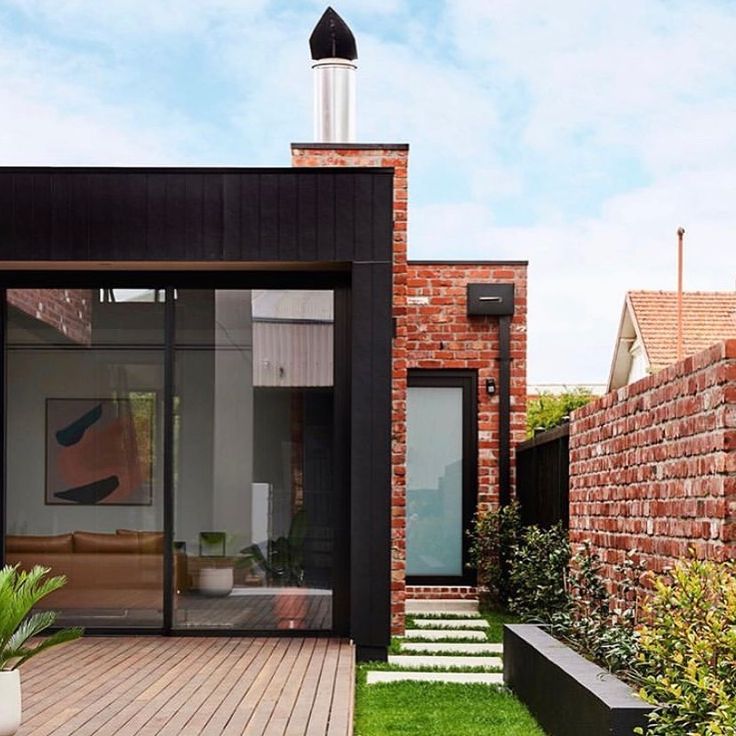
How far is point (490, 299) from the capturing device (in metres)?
13.1

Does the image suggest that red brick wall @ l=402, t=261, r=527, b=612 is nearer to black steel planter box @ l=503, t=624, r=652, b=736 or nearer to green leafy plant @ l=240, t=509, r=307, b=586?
green leafy plant @ l=240, t=509, r=307, b=586

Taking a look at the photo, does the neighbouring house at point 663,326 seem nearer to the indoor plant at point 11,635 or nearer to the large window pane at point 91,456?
the large window pane at point 91,456

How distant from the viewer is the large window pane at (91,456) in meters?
8.99

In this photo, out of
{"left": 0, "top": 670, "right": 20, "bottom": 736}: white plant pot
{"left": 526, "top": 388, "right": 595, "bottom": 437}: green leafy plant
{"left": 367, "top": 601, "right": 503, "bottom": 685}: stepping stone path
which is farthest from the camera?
{"left": 526, "top": 388, "right": 595, "bottom": 437}: green leafy plant

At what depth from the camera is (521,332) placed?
521 inches

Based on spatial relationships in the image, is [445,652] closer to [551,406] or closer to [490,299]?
[490,299]

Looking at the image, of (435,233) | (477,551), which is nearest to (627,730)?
(477,551)

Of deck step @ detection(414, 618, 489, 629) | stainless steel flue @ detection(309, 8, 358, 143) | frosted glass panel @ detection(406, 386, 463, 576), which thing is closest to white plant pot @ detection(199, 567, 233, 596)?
deck step @ detection(414, 618, 489, 629)

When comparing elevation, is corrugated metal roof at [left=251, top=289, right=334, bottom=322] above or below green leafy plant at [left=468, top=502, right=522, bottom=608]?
above

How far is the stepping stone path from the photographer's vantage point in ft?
26.7

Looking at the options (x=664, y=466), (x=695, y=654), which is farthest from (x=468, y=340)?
(x=695, y=654)

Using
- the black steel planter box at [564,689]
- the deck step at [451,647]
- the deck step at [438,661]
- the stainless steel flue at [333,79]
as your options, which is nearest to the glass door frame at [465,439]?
the stainless steel flue at [333,79]

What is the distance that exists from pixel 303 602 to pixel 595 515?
2170 mm

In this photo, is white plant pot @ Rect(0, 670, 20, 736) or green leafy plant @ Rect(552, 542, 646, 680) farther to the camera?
green leafy plant @ Rect(552, 542, 646, 680)
